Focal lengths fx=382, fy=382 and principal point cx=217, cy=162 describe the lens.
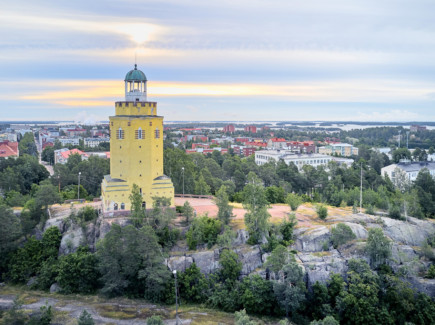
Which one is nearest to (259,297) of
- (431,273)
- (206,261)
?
(206,261)

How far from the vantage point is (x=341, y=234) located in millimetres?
35750

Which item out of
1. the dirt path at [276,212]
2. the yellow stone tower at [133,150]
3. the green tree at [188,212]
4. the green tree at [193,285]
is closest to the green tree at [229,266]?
the green tree at [193,285]

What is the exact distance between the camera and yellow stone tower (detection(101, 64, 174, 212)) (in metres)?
40.2

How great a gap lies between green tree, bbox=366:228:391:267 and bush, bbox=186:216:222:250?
14.0m

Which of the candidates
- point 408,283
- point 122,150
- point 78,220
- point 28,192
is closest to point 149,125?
point 122,150

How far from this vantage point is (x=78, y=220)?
130 feet

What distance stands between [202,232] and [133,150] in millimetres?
11553

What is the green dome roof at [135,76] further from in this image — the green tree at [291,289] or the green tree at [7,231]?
the green tree at [291,289]

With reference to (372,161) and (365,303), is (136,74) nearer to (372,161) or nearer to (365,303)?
(365,303)

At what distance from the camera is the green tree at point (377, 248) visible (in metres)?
33.8

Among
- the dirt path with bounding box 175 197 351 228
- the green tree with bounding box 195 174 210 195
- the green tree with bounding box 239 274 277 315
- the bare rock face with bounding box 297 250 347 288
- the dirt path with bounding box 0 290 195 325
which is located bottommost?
the dirt path with bounding box 0 290 195 325

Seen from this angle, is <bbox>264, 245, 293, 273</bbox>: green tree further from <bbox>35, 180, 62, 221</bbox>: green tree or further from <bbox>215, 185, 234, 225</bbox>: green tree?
<bbox>35, 180, 62, 221</bbox>: green tree

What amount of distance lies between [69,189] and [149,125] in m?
28.6

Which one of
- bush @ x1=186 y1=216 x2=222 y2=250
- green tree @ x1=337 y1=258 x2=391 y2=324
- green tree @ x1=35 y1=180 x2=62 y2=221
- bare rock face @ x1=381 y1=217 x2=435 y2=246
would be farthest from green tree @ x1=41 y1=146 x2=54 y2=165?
green tree @ x1=337 y1=258 x2=391 y2=324
